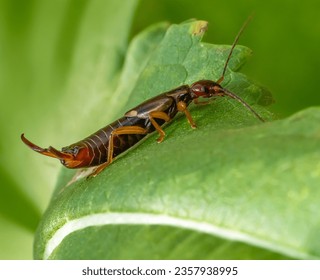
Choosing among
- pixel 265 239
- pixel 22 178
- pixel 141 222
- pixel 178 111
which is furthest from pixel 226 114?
pixel 22 178

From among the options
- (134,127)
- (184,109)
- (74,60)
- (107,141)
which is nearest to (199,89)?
(184,109)

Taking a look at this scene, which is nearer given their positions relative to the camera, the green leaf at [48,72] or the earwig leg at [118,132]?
the earwig leg at [118,132]

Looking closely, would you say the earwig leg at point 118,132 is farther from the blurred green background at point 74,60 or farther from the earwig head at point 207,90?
the blurred green background at point 74,60

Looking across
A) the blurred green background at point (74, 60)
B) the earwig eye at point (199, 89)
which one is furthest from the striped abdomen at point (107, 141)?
the blurred green background at point (74, 60)

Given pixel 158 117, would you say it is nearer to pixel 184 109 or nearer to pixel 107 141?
pixel 184 109

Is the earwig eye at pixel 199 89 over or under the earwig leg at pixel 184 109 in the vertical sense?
over

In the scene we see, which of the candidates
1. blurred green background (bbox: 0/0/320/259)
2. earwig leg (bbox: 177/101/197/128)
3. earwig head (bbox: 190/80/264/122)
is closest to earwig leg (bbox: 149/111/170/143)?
earwig leg (bbox: 177/101/197/128)

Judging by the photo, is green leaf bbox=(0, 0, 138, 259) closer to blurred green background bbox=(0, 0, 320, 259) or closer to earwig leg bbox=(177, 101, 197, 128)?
blurred green background bbox=(0, 0, 320, 259)

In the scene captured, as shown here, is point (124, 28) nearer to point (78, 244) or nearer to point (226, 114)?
point (226, 114)
